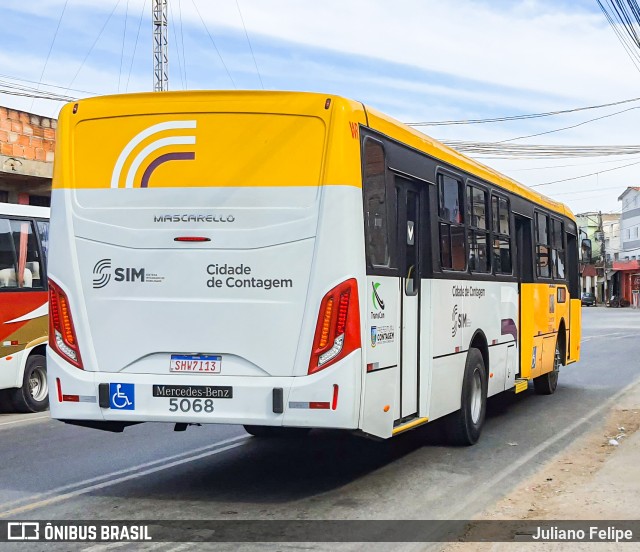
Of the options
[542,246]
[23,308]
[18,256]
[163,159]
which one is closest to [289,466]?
[163,159]

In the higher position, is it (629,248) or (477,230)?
(629,248)

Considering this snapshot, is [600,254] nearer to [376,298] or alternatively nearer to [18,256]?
[18,256]

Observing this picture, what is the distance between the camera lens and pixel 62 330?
778 cm

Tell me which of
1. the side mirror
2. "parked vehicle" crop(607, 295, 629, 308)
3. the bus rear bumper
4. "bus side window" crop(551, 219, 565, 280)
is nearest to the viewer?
the bus rear bumper

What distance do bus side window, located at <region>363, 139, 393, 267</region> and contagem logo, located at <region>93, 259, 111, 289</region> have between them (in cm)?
207

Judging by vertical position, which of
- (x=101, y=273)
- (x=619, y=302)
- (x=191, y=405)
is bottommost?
(x=191, y=405)

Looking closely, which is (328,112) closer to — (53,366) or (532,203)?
(53,366)

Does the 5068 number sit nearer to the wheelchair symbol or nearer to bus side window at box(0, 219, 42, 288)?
the wheelchair symbol

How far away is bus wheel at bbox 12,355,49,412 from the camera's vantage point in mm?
13820

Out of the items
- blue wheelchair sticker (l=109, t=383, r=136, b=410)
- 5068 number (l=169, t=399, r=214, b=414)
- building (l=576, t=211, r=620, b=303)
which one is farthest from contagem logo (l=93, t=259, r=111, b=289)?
building (l=576, t=211, r=620, b=303)

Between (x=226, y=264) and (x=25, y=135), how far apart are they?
18683 millimetres

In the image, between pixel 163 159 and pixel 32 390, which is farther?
pixel 32 390

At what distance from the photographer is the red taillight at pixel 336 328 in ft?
23.6

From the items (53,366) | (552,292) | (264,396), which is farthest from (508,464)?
(552,292)
